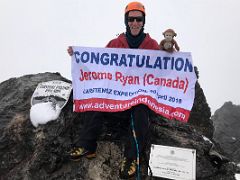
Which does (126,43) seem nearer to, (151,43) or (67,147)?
(151,43)

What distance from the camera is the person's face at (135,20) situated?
653 centimetres

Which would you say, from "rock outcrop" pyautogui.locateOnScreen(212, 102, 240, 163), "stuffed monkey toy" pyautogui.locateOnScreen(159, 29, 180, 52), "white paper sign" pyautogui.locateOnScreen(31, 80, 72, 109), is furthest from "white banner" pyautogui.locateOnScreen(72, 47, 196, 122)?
"rock outcrop" pyautogui.locateOnScreen(212, 102, 240, 163)

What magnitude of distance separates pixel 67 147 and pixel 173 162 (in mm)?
2096

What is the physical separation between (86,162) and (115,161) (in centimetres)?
55

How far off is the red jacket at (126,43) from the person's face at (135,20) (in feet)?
1.13

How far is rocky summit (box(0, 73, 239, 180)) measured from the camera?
20.1ft

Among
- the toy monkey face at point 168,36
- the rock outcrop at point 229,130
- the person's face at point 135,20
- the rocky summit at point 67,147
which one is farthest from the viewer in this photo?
the rock outcrop at point 229,130

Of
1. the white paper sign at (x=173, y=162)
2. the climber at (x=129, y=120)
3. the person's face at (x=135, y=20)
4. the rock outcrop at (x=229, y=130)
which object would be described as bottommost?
the rock outcrop at (x=229, y=130)

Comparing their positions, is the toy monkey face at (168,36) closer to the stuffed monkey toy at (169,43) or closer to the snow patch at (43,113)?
the stuffed monkey toy at (169,43)

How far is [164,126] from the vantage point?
277 inches

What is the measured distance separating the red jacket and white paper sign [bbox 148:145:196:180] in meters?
2.08

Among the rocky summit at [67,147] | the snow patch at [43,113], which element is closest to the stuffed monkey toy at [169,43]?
the rocky summit at [67,147]

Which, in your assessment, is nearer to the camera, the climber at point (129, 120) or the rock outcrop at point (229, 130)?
the climber at point (129, 120)

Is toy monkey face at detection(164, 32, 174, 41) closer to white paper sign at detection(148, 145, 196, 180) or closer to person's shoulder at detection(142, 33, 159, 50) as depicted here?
person's shoulder at detection(142, 33, 159, 50)
